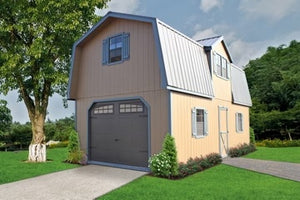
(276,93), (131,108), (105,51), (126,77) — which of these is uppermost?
(105,51)

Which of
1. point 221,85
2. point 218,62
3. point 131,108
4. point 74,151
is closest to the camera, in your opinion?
point 131,108

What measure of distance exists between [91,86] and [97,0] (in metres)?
5.04

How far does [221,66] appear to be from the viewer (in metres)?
12.8

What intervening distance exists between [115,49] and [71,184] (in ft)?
17.8

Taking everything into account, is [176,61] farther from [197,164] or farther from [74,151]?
[74,151]

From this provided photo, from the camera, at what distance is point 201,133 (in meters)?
10.3

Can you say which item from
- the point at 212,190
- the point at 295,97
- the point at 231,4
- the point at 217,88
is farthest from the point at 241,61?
the point at 212,190

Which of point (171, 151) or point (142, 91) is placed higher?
point (142, 91)

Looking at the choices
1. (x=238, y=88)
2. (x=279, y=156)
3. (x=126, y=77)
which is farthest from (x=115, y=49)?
(x=279, y=156)

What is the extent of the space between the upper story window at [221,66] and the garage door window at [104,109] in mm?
5279

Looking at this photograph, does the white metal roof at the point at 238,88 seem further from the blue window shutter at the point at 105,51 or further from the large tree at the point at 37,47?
the large tree at the point at 37,47

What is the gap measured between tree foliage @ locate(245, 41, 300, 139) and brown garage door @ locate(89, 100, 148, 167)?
16310 millimetres

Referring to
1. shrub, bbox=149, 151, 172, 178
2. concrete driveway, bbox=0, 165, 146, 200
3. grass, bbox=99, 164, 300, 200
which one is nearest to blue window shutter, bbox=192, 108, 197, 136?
grass, bbox=99, 164, 300, 200

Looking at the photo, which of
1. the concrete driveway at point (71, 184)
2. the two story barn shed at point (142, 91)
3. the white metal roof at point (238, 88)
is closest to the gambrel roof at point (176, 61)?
the two story barn shed at point (142, 91)
